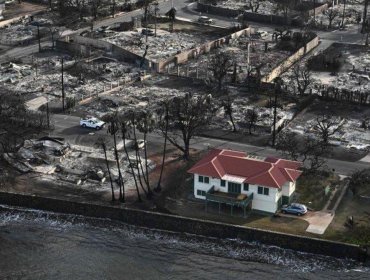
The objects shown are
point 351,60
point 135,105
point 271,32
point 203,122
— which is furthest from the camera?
point 271,32

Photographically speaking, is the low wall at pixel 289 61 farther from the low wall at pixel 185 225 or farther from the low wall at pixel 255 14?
the low wall at pixel 185 225

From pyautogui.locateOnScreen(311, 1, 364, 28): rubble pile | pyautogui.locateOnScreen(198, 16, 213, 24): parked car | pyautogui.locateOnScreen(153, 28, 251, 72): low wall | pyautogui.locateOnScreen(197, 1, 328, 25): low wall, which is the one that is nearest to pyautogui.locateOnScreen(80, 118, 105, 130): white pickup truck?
pyautogui.locateOnScreen(153, 28, 251, 72): low wall

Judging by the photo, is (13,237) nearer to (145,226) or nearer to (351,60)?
(145,226)

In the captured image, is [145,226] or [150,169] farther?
→ [150,169]

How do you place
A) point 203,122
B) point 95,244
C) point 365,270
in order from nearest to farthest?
point 365,270 < point 95,244 < point 203,122

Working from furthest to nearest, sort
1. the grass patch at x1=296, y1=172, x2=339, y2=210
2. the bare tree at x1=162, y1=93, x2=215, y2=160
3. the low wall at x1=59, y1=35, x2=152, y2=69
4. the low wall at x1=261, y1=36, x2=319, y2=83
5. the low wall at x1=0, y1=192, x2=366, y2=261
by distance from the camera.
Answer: the low wall at x1=59, y1=35, x2=152, y2=69 < the low wall at x1=261, y1=36, x2=319, y2=83 < the bare tree at x1=162, y1=93, x2=215, y2=160 < the grass patch at x1=296, y1=172, x2=339, y2=210 < the low wall at x1=0, y1=192, x2=366, y2=261

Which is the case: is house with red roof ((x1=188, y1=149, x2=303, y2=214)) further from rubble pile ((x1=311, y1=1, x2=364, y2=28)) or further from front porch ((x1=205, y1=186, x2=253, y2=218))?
rubble pile ((x1=311, y1=1, x2=364, y2=28))

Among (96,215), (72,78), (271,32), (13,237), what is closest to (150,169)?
(96,215)

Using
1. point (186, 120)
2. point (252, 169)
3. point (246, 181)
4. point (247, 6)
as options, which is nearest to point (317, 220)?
point (246, 181)
